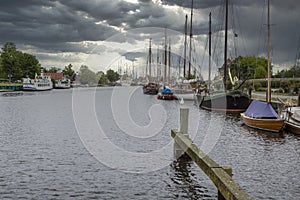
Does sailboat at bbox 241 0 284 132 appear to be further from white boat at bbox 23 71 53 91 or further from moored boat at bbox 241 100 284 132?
white boat at bbox 23 71 53 91

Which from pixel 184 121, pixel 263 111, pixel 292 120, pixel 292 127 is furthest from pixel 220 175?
pixel 292 120

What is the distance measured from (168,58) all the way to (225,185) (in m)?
115

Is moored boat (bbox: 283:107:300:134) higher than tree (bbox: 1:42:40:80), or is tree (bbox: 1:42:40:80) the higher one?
tree (bbox: 1:42:40:80)

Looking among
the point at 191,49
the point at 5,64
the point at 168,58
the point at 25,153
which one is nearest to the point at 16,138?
the point at 25,153

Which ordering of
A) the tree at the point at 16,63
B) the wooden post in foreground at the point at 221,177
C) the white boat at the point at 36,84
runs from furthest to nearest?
the tree at the point at 16,63 → the white boat at the point at 36,84 → the wooden post in foreground at the point at 221,177

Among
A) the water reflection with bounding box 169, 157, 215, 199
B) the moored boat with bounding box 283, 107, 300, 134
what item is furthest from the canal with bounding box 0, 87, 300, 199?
the moored boat with bounding box 283, 107, 300, 134

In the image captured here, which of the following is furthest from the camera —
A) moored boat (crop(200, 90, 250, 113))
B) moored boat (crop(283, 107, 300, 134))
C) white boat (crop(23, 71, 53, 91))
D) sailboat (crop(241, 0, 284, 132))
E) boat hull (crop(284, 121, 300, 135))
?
white boat (crop(23, 71, 53, 91))

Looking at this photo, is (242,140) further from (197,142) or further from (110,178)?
(110,178)

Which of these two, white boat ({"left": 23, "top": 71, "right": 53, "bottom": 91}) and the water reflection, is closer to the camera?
the water reflection

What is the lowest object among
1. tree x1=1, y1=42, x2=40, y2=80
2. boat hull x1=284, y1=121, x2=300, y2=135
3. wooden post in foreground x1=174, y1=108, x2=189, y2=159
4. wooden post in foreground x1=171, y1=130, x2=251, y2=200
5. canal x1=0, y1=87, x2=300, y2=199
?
canal x1=0, y1=87, x2=300, y2=199

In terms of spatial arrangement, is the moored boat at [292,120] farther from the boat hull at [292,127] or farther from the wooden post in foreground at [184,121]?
the wooden post in foreground at [184,121]

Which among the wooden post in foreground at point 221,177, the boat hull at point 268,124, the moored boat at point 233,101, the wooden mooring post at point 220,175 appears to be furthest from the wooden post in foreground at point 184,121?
the moored boat at point 233,101

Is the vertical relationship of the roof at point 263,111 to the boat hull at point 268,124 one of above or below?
above

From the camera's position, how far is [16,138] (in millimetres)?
27234
